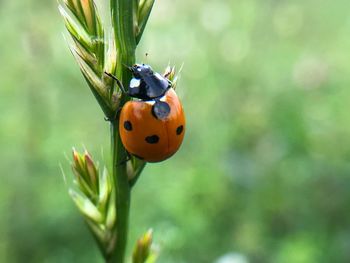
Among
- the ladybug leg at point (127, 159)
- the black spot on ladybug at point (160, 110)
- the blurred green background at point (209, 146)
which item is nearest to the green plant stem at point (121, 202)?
the ladybug leg at point (127, 159)

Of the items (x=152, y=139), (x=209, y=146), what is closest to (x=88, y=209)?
(x=152, y=139)

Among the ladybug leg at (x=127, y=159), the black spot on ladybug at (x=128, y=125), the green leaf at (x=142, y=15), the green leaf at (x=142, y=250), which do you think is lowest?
the green leaf at (x=142, y=250)

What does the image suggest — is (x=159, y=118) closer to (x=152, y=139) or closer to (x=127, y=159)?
→ (x=152, y=139)

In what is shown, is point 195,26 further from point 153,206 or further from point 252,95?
point 153,206

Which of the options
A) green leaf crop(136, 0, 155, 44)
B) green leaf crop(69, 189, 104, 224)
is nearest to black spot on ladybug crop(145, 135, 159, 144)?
green leaf crop(69, 189, 104, 224)

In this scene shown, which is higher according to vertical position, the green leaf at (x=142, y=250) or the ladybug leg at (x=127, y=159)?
the ladybug leg at (x=127, y=159)

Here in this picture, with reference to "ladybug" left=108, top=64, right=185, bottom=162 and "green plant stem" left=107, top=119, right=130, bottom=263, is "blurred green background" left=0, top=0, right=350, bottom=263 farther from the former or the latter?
"green plant stem" left=107, top=119, right=130, bottom=263

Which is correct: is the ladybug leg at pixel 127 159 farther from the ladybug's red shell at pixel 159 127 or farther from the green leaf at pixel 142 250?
the ladybug's red shell at pixel 159 127

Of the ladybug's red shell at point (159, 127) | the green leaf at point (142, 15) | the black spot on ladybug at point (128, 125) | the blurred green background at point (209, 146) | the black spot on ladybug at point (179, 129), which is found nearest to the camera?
the green leaf at point (142, 15)
